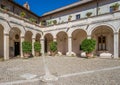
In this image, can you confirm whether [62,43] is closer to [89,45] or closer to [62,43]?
[62,43]

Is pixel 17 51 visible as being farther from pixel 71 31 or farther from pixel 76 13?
pixel 76 13

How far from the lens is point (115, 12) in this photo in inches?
544

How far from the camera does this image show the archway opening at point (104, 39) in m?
16.4

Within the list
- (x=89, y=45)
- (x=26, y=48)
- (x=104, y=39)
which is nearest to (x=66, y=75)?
(x=89, y=45)

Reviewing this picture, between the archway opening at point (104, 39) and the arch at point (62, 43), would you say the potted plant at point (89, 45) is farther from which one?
the arch at point (62, 43)

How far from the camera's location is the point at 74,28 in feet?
58.1

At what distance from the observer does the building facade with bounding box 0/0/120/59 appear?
13898 mm

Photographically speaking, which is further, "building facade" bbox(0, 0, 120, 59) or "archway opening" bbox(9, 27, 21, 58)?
"archway opening" bbox(9, 27, 21, 58)

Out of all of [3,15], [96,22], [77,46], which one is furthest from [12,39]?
[96,22]

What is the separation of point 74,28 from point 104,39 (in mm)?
5058

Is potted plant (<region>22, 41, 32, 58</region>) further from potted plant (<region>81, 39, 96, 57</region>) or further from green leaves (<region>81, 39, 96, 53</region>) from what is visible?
green leaves (<region>81, 39, 96, 53</region>)

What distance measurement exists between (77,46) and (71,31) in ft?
11.6

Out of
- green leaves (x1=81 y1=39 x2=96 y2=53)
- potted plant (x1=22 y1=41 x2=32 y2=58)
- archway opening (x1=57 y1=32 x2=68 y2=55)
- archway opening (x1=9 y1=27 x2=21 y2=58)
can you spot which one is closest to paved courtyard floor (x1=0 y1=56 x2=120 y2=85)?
green leaves (x1=81 y1=39 x2=96 y2=53)

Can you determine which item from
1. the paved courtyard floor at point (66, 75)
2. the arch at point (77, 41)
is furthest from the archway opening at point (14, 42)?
the arch at point (77, 41)
